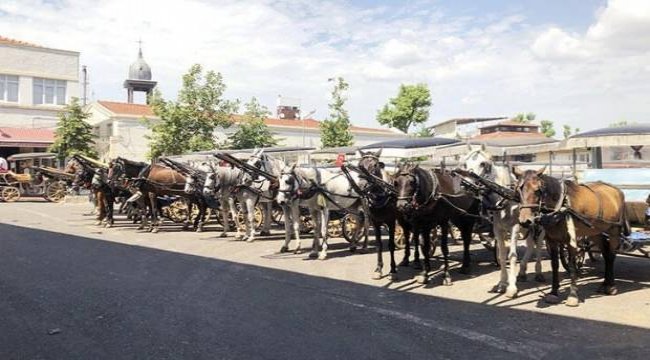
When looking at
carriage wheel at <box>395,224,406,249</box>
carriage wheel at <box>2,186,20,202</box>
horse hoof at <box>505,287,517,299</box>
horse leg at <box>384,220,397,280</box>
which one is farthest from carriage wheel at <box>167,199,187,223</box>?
carriage wheel at <box>2,186,20,202</box>

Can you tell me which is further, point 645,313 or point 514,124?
point 514,124

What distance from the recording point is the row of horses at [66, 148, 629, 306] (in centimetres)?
722

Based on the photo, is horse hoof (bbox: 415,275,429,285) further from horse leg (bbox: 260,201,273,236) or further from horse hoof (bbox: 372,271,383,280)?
horse leg (bbox: 260,201,273,236)

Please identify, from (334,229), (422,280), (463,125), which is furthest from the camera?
(463,125)

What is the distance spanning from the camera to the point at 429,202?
8578mm

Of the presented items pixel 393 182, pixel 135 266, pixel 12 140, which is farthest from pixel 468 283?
pixel 12 140

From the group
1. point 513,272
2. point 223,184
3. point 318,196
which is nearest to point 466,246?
point 513,272

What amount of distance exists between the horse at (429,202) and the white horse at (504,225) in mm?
555

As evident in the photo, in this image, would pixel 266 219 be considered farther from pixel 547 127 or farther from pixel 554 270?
pixel 547 127

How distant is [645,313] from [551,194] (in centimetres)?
Result: 191

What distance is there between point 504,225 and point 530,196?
4.87 ft

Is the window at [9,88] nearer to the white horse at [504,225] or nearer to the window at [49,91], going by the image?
the window at [49,91]

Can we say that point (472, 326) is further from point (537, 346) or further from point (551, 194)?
point (551, 194)

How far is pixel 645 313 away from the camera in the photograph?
22.5 feet
